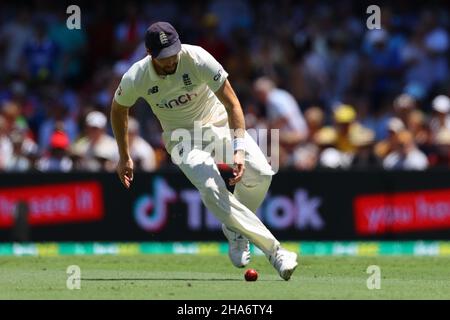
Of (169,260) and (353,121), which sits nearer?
(169,260)

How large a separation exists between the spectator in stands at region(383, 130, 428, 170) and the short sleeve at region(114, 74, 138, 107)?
5747 mm

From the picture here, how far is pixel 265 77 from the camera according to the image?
1695cm

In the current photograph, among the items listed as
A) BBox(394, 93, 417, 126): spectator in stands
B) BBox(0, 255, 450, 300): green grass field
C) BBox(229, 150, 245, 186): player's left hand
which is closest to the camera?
BBox(0, 255, 450, 300): green grass field

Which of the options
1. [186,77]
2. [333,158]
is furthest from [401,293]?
[333,158]

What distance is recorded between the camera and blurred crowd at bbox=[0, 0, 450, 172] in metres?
15.2

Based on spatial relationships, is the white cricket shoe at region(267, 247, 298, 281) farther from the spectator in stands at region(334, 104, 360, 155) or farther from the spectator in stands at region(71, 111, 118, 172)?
the spectator in stands at region(334, 104, 360, 155)

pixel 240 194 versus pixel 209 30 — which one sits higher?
pixel 209 30

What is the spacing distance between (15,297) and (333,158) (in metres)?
7.32

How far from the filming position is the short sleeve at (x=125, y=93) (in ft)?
30.9

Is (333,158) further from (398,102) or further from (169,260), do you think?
(169,260)

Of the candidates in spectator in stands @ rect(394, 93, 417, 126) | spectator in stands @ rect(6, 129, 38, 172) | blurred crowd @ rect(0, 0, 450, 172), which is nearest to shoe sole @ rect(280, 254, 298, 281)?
blurred crowd @ rect(0, 0, 450, 172)

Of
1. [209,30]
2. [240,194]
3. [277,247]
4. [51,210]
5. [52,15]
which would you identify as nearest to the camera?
[277,247]

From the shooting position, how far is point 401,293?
27.9 feet

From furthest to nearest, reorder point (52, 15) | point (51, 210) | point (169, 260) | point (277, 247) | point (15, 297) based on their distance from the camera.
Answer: point (52, 15)
point (51, 210)
point (169, 260)
point (277, 247)
point (15, 297)
